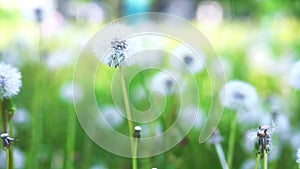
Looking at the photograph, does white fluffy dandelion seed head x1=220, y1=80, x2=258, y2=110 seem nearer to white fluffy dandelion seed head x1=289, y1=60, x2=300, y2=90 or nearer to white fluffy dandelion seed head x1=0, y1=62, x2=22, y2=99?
white fluffy dandelion seed head x1=289, y1=60, x2=300, y2=90

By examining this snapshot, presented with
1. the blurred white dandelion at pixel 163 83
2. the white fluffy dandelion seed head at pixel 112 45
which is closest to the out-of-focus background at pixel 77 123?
the blurred white dandelion at pixel 163 83

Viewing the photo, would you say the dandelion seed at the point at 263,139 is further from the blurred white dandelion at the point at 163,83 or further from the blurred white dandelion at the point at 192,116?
the blurred white dandelion at the point at 192,116

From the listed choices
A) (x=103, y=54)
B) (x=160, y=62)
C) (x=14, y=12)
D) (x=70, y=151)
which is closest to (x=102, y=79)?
(x=160, y=62)

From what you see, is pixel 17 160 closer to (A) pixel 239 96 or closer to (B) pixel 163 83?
(B) pixel 163 83

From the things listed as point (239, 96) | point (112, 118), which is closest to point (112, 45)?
point (239, 96)

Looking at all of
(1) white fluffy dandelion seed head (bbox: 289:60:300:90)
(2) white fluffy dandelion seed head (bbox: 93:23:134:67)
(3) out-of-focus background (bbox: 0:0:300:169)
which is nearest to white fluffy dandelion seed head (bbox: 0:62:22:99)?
(2) white fluffy dandelion seed head (bbox: 93:23:134:67)

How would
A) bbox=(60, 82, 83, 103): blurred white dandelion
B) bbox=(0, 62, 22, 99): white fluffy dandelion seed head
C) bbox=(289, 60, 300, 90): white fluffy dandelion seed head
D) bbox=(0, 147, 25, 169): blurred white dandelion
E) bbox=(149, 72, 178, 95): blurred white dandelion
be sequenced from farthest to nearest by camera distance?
1. bbox=(60, 82, 83, 103): blurred white dandelion
2. bbox=(149, 72, 178, 95): blurred white dandelion
3. bbox=(0, 147, 25, 169): blurred white dandelion
4. bbox=(289, 60, 300, 90): white fluffy dandelion seed head
5. bbox=(0, 62, 22, 99): white fluffy dandelion seed head
